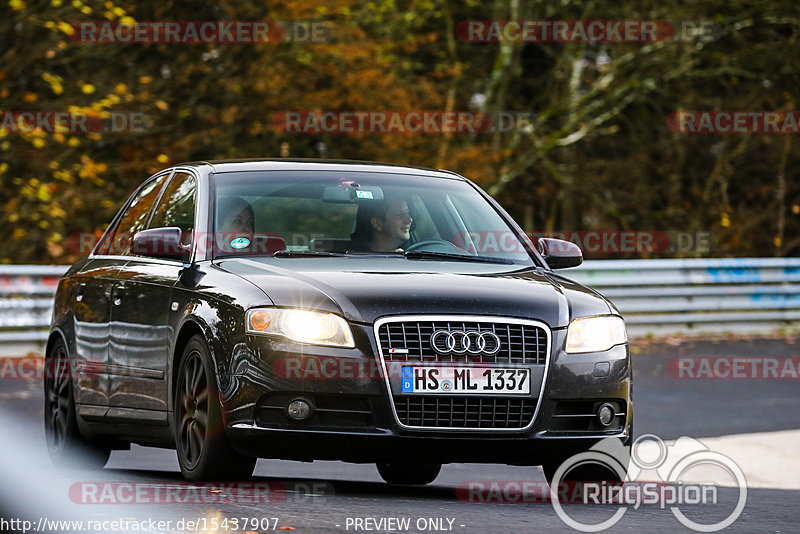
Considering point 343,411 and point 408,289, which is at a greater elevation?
point 408,289

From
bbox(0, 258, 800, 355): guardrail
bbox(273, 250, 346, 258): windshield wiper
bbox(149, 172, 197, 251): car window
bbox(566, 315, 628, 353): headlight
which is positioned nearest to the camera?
bbox(566, 315, 628, 353): headlight

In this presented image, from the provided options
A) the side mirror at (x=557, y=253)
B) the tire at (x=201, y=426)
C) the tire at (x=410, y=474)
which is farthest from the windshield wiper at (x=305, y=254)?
the tire at (x=410, y=474)

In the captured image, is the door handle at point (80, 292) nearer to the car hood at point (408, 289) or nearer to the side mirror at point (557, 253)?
the car hood at point (408, 289)

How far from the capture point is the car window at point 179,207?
894 cm

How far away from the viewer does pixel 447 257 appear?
8.73 meters

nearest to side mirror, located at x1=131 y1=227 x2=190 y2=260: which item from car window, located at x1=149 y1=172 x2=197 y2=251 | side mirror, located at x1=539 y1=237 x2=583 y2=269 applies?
car window, located at x1=149 y1=172 x2=197 y2=251

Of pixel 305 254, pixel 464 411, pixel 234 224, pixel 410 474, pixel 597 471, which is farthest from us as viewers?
pixel 410 474

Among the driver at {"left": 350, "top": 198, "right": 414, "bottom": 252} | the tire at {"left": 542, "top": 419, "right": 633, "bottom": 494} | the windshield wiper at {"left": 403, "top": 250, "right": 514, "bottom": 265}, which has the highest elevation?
the driver at {"left": 350, "top": 198, "right": 414, "bottom": 252}

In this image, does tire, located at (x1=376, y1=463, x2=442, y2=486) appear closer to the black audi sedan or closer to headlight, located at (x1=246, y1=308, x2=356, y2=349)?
the black audi sedan

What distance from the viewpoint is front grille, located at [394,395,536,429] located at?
7.43 metres

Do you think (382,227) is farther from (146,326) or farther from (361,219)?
(146,326)

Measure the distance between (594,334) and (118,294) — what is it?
9.27ft

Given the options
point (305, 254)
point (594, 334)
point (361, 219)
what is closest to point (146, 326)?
point (305, 254)

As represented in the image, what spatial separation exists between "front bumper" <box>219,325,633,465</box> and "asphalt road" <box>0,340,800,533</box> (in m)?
0.25
